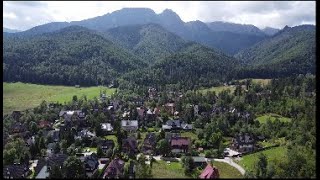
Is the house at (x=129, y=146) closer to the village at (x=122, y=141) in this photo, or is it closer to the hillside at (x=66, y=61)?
the village at (x=122, y=141)

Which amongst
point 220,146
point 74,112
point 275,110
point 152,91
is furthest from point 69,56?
point 220,146

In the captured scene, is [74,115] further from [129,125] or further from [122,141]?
[122,141]

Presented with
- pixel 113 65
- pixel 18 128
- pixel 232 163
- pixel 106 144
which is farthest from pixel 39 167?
pixel 113 65

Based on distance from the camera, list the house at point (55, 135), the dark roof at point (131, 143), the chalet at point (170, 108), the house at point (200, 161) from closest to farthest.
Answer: the house at point (200, 161), the dark roof at point (131, 143), the house at point (55, 135), the chalet at point (170, 108)

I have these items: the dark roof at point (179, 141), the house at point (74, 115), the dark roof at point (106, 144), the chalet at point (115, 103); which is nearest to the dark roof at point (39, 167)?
the dark roof at point (106, 144)

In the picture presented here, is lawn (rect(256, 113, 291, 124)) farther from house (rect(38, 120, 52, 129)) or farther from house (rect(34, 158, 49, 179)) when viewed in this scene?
house (rect(34, 158, 49, 179))

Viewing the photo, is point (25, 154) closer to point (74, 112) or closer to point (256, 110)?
point (74, 112)

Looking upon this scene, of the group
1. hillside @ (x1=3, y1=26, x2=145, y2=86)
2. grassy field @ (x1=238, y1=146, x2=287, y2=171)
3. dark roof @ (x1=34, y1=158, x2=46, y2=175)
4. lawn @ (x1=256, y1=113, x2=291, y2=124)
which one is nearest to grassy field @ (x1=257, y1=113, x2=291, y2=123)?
lawn @ (x1=256, y1=113, x2=291, y2=124)
